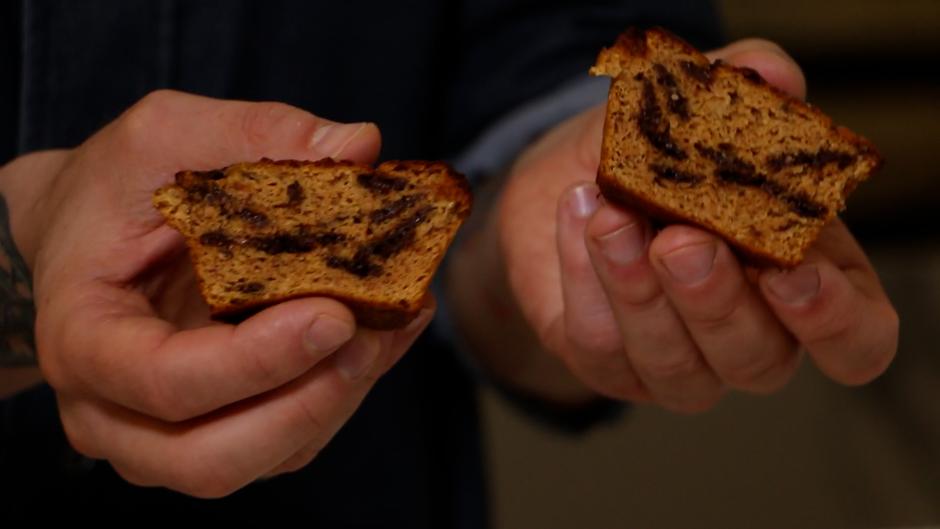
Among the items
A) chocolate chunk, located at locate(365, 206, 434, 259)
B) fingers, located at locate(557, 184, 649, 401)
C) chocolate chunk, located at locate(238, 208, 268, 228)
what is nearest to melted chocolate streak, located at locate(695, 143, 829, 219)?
fingers, located at locate(557, 184, 649, 401)

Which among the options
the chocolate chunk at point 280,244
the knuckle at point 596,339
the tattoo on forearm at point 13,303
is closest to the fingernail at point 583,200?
the knuckle at point 596,339

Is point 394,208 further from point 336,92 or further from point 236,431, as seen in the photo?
point 336,92

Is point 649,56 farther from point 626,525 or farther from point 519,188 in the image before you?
point 626,525

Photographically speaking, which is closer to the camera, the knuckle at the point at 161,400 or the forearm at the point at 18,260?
the knuckle at the point at 161,400

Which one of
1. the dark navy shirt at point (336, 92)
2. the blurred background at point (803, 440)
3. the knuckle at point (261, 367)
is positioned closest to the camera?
the knuckle at point (261, 367)

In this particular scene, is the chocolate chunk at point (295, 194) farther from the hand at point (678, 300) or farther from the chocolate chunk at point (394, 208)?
the hand at point (678, 300)

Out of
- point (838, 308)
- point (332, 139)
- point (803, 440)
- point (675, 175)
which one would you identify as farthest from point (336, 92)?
point (803, 440)
